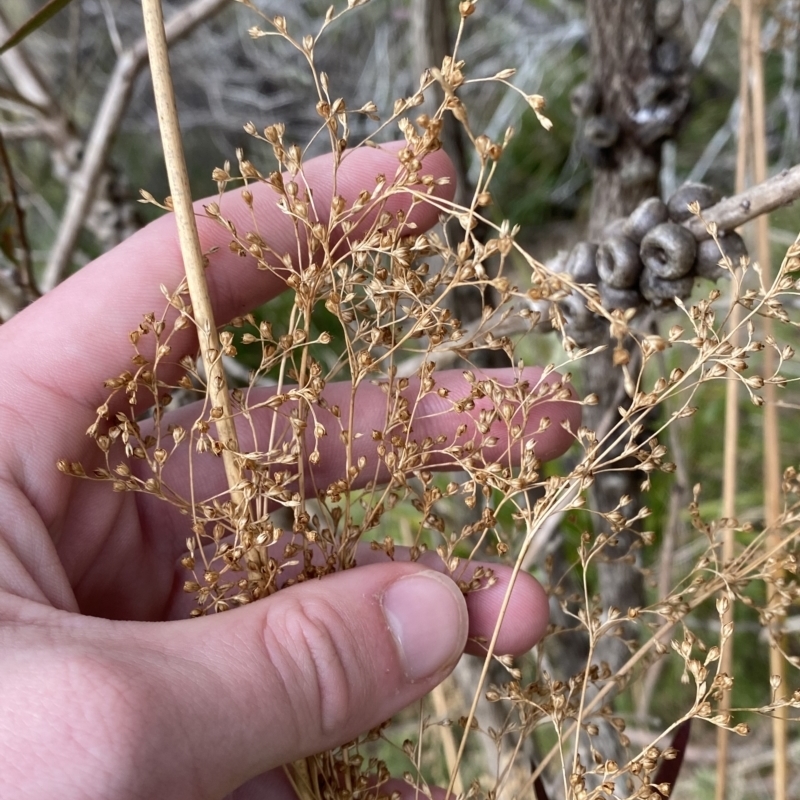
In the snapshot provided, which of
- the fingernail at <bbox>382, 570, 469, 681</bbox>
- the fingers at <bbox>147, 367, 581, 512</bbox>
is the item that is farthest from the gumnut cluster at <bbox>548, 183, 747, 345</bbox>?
the fingernail at <bbox>382, 570, 469, 681</bbox>

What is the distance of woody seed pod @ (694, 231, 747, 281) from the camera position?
56 cm

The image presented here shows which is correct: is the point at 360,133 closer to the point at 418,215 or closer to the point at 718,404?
the point at 718,404

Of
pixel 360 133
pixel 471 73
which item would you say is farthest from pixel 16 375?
pixel 471 73

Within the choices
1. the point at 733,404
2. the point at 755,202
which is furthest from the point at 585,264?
the point at 733,404

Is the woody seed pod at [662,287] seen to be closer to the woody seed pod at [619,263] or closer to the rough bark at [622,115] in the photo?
the woody seed pod at [619,263]

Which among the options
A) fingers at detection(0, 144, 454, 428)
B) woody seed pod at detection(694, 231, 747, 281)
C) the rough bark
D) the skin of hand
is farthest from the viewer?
Result: the rough bark

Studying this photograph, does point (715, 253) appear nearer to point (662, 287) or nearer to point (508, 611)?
point (662, 287)

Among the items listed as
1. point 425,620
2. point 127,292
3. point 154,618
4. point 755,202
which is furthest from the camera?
point 154,618

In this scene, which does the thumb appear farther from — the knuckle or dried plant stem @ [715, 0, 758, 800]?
dried plant stem @ [715, 0, 758, 800]

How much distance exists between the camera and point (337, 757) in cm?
65

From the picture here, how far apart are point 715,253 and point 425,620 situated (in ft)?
1.38

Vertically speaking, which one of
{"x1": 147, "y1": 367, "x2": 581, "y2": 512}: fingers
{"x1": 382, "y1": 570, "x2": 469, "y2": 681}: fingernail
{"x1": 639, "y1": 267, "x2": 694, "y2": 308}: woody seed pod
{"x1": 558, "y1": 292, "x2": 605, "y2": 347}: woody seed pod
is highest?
{"x1": 639, "y1": 267, "x2": 694, "y2": 308}: woody seed pod

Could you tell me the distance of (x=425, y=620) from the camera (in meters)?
0.61

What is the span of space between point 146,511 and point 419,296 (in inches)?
22.1
